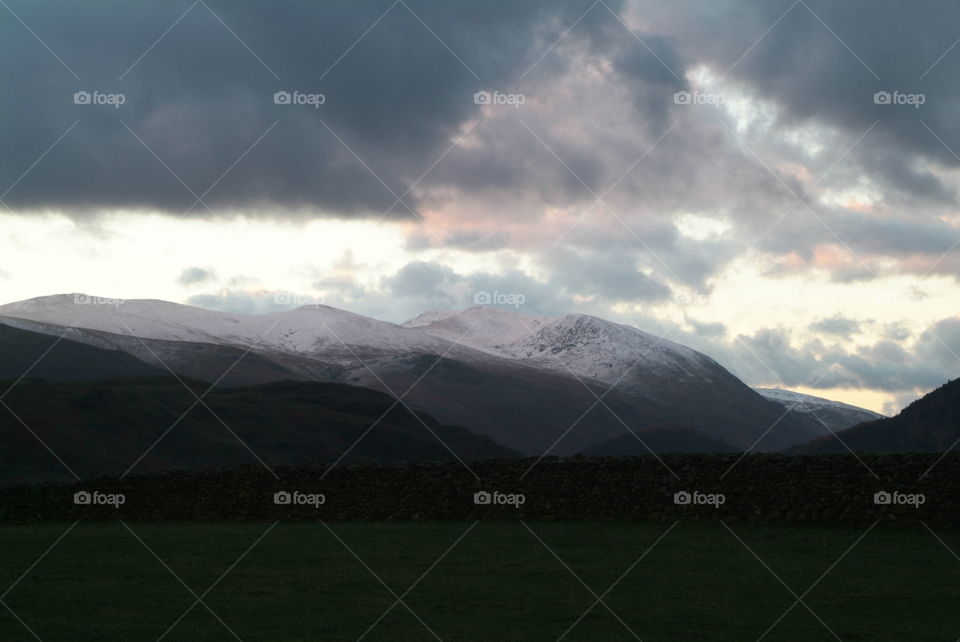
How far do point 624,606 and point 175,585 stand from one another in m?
8.76

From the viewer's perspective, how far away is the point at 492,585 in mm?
18047

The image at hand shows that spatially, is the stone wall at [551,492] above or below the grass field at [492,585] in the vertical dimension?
above

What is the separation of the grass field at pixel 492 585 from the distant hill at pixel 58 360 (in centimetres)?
14636

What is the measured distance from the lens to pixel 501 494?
1196 inches

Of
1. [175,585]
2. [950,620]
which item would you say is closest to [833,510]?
[950,620]

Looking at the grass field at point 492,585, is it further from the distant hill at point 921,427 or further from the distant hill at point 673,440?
the distant hill at point 673,440

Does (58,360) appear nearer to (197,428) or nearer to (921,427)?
(197,428)

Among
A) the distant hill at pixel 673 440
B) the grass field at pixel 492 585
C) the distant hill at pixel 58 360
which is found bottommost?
the grass field at pixel 492 585

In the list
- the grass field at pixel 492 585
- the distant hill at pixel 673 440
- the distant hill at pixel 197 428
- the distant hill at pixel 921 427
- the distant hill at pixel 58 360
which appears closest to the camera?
the grass field at pixel 492 585

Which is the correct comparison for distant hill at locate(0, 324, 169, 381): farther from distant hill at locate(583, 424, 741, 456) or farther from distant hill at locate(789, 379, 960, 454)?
distant hill at locate(789, 379, 960, 454)

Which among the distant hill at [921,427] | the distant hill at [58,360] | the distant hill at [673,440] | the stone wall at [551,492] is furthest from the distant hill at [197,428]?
the stone wall at [551,492]

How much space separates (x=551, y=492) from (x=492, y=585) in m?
11.9

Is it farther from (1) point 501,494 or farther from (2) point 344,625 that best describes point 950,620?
(1) point 501,494

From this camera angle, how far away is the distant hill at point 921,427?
77.3 m
